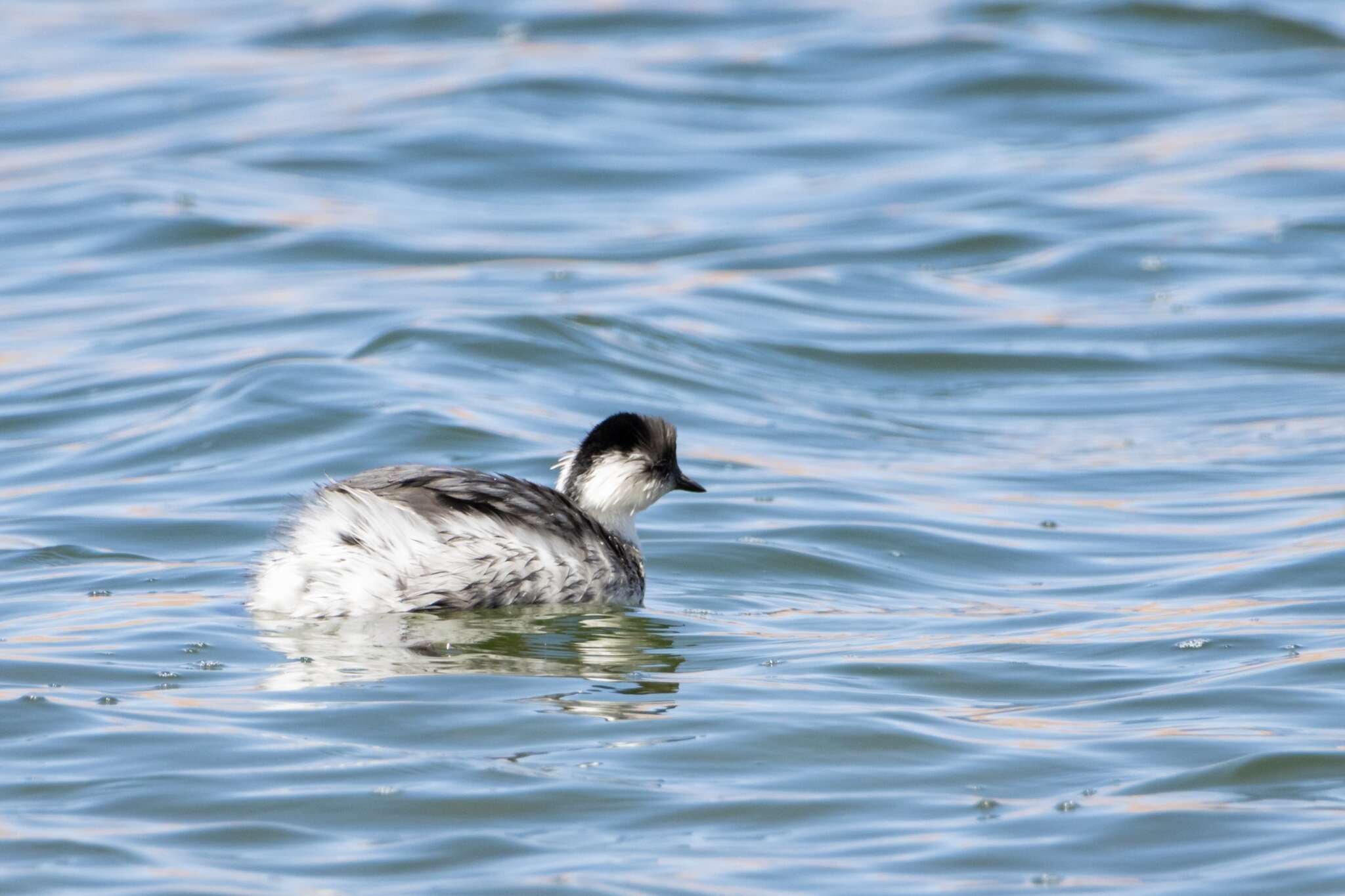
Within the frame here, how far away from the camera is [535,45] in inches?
877

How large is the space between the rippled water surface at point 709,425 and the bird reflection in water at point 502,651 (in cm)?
3

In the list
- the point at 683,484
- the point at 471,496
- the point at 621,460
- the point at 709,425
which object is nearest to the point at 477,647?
the point at 471,496

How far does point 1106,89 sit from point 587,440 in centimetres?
1313

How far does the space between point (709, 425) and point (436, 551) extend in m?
4.44

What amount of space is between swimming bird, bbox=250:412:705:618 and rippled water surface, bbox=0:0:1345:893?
5.4 inches

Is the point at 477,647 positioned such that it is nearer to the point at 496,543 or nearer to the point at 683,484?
the point at 496,543

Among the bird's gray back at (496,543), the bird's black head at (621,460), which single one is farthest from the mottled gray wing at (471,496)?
the bird's black head at (621,460)

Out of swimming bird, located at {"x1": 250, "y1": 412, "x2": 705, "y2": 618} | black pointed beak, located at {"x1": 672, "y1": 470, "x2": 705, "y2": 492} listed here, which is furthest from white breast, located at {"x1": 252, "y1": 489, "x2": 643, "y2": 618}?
black pointed beak, located at {"x1": 672, "y1": 470, "x2": 705, "y2": 492}

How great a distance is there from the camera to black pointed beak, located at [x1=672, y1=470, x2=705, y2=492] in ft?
27.7

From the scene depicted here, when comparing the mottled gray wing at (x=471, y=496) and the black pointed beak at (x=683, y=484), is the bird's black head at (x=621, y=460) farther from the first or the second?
the mottled gray wing at (x=471, y=496)

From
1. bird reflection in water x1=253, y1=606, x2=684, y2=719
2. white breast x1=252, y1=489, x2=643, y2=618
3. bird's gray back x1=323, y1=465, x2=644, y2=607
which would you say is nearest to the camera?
bird reflection in water x1=253, y1=606, x2=684, y2=719

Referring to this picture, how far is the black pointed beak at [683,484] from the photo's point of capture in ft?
27.7

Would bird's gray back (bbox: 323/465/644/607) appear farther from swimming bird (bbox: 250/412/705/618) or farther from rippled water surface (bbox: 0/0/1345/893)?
rippled water surface (bbox: 0/0/1345/893)

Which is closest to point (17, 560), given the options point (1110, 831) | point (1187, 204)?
point (1110, 831)
